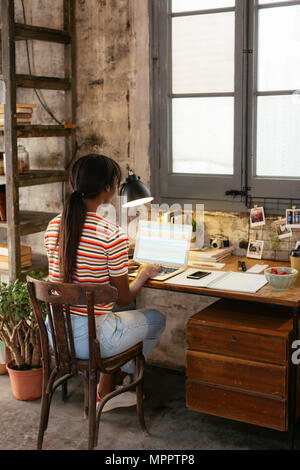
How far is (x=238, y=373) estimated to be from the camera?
3.08 metres

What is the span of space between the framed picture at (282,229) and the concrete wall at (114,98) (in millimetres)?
238

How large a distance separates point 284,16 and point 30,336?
8.21 ft

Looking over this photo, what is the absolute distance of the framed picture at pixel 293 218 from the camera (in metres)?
3.58

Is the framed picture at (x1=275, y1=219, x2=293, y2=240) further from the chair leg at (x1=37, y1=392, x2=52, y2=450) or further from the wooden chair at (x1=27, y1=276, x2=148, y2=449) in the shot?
the chair leg at (x1=37, y1=392, x2=52, y2=450)

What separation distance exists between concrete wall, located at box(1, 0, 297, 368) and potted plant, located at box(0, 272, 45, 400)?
3.12 feet

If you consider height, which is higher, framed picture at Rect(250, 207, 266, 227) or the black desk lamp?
the black desk lamp

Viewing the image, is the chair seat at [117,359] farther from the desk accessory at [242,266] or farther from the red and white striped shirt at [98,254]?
the desk accessory at [242,266]

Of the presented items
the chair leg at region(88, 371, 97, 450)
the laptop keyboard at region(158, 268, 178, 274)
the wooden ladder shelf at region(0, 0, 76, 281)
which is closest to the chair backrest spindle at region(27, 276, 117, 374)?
the chair leg at region(88, 371, 97, 450)

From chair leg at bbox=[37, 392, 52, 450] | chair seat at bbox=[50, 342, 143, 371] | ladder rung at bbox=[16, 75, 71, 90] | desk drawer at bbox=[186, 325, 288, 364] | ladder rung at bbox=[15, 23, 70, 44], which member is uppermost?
ladder rung at bbox=[15, 23, 70, 44]

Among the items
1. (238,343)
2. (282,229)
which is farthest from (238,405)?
(282,229)

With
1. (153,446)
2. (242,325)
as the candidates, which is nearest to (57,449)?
(153,446)

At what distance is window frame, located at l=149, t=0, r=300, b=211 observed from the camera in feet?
11.9

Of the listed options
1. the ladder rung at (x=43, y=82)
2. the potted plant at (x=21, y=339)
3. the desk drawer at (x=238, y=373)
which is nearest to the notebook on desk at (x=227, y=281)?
the desk drawer at (x=238, y=373)

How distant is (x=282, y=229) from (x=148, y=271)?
0.97m
